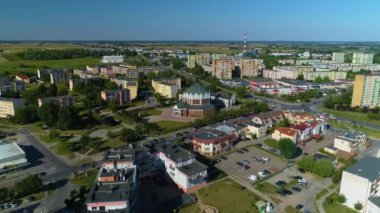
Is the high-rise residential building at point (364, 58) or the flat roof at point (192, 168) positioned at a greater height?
the high-rise residential building at point (364, 58)

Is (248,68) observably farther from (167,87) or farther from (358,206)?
(358,206)

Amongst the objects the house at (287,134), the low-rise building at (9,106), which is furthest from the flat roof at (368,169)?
the low-rise building at (9,106)

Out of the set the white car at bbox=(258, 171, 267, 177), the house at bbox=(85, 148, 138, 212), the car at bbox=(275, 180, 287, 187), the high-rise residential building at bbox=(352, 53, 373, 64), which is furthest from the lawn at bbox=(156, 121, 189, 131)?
the high-rise residential building at bbox=(352, 53, 373, 64)

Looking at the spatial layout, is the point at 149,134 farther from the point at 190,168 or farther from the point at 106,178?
the point at 106,178

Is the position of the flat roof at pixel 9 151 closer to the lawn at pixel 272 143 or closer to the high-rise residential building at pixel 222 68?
the lawn at pixel 272 143

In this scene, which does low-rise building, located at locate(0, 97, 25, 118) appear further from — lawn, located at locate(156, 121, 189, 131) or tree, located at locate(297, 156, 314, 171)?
tree, located at locate(297, 156, 314, 171)

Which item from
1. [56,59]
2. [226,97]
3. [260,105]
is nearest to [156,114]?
[226,97]
